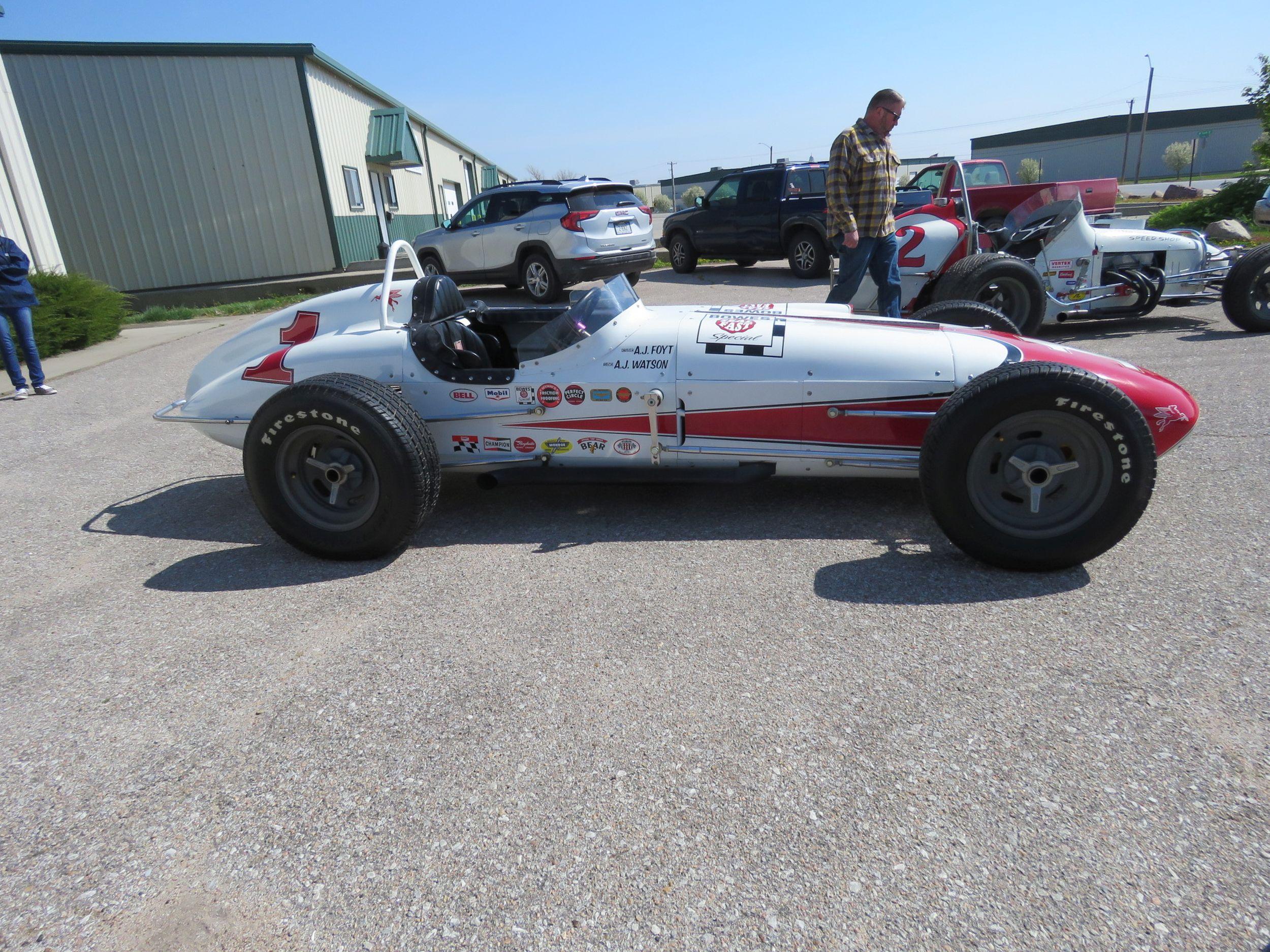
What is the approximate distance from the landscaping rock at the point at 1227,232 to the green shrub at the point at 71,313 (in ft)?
59.0

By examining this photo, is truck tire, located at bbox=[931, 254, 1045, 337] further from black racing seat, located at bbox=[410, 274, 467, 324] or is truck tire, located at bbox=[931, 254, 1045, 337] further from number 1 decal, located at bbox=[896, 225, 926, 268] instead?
black racing seat, located at bbox=[410, 274, 467, 324]

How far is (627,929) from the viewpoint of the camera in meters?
1.76

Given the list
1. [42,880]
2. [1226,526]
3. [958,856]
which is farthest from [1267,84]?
[42,880]

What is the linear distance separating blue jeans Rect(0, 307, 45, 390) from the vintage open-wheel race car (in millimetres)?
5375

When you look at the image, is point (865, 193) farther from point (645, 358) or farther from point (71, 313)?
point (71, 313)

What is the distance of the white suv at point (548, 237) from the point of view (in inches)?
478

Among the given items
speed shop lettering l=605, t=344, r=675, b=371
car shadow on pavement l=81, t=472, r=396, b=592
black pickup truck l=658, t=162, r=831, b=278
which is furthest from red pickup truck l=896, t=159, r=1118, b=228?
car shadow on pavement l=81, t=472, r=396, b=592

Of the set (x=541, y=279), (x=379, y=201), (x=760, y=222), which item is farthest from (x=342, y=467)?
(x=379, y=201)

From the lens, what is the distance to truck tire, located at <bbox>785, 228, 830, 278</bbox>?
13.9 metres

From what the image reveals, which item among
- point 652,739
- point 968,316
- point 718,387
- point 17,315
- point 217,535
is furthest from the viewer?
point 17,315

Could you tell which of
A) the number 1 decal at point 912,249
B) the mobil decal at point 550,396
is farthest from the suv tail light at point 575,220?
the mobil decal at point 550,396

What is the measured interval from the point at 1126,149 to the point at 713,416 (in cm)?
6508

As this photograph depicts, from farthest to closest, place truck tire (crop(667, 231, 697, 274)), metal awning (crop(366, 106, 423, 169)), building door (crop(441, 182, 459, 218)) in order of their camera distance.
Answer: building door (crop(441, 182, 459, 218)) → metal awning (crop(366, 106, 423, 169)) → truck tire (crop(667, 231, 697, 274))

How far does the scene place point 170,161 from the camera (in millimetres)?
16578
